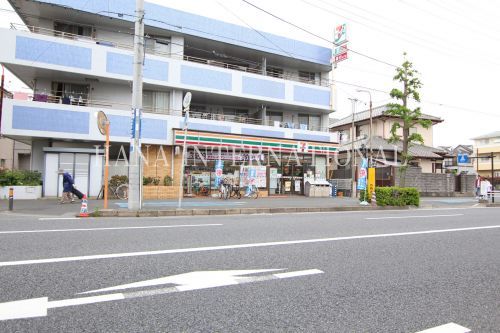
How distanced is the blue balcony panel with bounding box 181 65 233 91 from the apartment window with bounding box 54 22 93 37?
5.98 metres

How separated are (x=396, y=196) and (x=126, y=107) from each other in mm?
16251

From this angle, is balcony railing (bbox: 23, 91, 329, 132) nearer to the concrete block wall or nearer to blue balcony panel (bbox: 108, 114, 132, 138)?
blue balcony panel (bbox: 108, 114, 132, 138)

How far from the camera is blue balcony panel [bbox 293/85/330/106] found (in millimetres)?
23562

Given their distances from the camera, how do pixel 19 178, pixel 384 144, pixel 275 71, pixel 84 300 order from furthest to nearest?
pixel 384 144 < pixel 275 71 < pixel 19 178 < pixel 84 300

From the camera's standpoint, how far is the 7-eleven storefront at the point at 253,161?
1992 cm

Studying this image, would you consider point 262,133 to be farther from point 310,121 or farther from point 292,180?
point 310,121

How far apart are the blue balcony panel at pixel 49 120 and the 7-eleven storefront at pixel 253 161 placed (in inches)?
200

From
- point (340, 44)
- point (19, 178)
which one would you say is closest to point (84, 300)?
point (19, 178)

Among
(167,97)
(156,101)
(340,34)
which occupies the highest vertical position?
(340,34)

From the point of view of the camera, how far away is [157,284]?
354 cm

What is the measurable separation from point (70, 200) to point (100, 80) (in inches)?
310

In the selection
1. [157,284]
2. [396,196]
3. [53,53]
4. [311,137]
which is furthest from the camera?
[311,137]

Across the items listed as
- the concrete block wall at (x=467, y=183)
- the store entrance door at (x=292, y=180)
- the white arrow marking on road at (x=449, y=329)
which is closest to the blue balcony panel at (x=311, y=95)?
the store entrance door at (x=292, y=180)

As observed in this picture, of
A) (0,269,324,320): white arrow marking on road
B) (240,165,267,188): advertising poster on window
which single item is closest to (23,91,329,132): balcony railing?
(240,165,267,188): advertising poster on window
